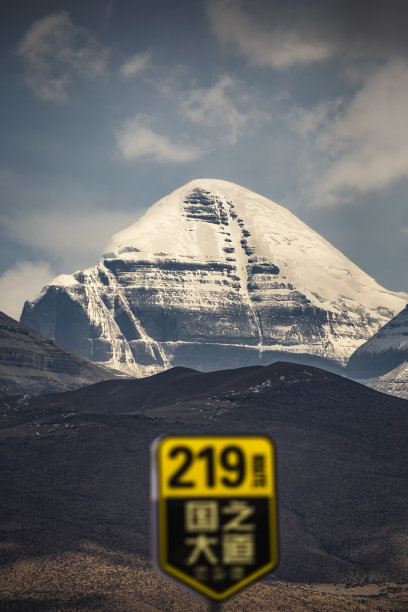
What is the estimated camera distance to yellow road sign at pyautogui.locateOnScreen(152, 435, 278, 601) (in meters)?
11.0

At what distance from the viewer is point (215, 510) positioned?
438 inches

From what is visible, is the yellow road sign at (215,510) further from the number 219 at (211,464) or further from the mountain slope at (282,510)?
the mountain slope at (282,510)

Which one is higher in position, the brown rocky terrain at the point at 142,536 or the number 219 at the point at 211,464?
the number 219 at the point at 211,464

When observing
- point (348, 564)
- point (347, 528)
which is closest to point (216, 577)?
point (348, 564)

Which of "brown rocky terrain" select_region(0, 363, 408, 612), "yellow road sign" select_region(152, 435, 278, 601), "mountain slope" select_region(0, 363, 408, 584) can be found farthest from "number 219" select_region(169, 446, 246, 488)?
"mountain slope" select_region(0, 363, 408, 584)

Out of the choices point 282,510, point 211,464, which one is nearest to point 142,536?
point 282,510

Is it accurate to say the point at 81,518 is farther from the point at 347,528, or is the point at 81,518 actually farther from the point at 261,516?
the point at 261,516

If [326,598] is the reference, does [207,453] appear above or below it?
above

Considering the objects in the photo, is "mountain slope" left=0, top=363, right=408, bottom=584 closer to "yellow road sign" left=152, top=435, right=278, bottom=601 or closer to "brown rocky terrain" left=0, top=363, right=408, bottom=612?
"brown rocky terrain" left=0, top=363, right=408, bottom=612

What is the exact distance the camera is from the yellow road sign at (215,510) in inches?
433

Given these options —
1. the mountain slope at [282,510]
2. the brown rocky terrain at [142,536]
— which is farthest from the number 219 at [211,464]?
the mountain slope at [282,510]

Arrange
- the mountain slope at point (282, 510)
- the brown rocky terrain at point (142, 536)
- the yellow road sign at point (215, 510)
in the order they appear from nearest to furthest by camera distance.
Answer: the yellow road sign at point (215, 510), the brown rocky terrain at point (142, 536), the mountain slope at point (282, 510)

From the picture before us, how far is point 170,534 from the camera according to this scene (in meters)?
11.2

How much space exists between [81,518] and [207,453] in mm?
153668
